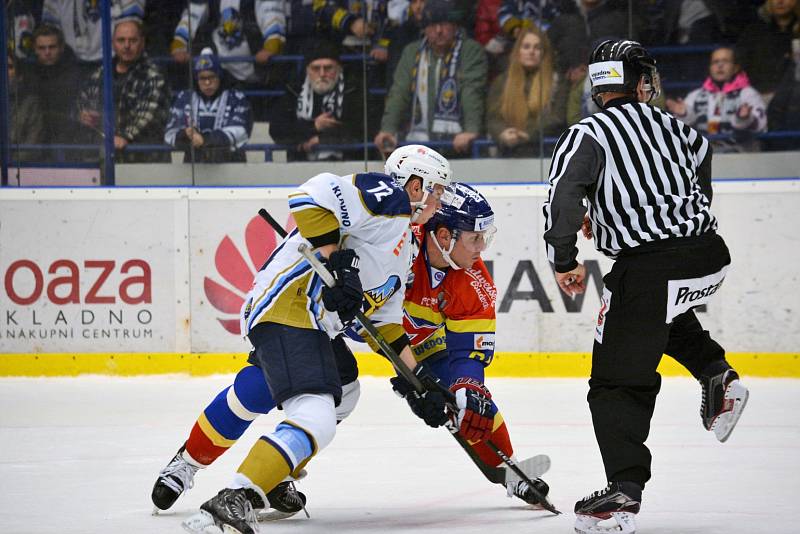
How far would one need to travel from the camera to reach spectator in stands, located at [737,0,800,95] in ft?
21.1

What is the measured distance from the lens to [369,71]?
22.0 ft

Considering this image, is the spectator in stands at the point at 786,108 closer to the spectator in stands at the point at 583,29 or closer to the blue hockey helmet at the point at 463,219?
the spectator in stands at the point at 583,29

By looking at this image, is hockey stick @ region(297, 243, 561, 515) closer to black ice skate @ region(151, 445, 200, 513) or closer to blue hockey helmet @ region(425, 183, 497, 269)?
blue hockey helmet @ region(425, 183, 497, 269)

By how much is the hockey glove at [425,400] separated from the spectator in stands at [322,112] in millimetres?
3531

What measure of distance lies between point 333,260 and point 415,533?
27.5 inches

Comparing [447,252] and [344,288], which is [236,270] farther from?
[344,288]

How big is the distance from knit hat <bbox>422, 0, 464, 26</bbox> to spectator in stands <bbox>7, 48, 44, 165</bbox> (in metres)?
2.08

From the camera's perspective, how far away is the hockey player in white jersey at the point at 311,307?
9.23 feet

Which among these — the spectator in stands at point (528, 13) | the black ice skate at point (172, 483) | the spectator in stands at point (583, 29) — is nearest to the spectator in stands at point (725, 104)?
the spectator in stands at point (583, 29)

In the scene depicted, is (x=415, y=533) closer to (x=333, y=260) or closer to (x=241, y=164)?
(x=333, y=260)

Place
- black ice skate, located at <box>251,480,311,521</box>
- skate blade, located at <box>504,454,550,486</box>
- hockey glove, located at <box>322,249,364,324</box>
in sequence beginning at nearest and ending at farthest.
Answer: hockey glove, located at <box>322,249,364,324</box>
black ice skate, located at <box>251,480,311,521</box>
skate blade, located at <box>504,454,550,486</box>

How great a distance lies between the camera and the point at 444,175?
3361 mm

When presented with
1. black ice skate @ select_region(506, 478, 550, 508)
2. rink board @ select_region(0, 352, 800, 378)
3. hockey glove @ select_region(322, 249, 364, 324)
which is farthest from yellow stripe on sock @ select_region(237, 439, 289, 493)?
rink board @ select_region(0, 352, 800, 378)

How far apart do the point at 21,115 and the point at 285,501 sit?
4020mm
